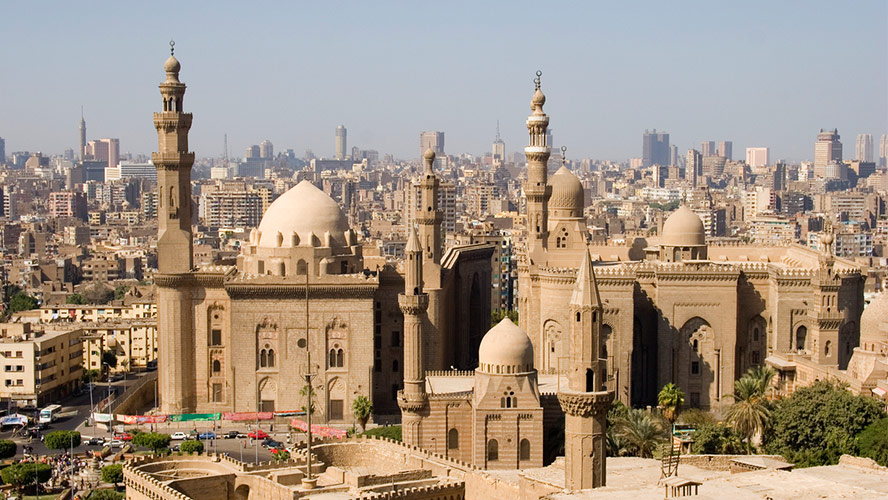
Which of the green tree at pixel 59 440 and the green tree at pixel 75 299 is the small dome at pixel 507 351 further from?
the green tree at pixel 75 299

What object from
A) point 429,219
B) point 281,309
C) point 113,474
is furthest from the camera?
point 429,219

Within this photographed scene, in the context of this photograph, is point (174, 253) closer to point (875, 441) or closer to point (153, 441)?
point (153, 441)

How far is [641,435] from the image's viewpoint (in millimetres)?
36812

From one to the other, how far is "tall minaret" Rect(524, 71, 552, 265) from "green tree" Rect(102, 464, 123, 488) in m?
14.8

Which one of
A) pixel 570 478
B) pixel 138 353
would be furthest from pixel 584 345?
pixel 138 353

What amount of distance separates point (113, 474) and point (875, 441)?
18975mm

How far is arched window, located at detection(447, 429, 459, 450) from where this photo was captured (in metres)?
37.2

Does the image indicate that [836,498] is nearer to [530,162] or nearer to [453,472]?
[453,472]

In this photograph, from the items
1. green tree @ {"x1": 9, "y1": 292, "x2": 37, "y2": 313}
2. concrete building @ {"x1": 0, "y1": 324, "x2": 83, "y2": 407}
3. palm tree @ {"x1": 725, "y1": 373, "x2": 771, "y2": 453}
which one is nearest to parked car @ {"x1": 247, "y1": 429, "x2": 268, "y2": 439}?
concrete building @ {"x1": 0, "y1": 324, "x2": 83, "y2": 407}

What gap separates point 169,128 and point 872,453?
24.6 metres

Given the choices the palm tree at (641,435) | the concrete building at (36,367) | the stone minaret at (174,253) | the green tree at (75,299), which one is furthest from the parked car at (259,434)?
the green tree at (75,299)

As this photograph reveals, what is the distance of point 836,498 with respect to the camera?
23.3m

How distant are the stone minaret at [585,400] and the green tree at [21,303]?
162 feet

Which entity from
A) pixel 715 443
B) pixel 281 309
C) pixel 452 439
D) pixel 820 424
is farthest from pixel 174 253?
pixel 820 424
